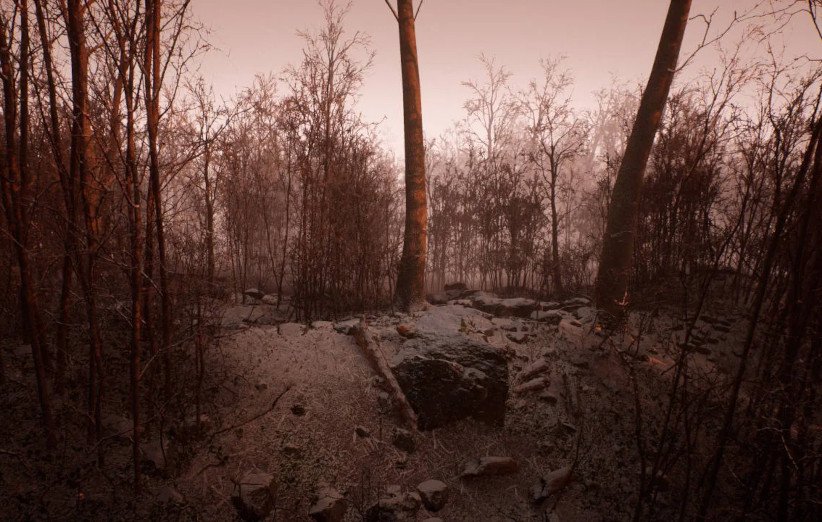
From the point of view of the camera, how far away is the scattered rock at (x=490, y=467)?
345 cm

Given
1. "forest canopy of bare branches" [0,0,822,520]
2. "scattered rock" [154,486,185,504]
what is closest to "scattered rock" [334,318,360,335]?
"forest canopy of bare branches" [0,0,822,520]

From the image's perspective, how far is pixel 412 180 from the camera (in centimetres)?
665

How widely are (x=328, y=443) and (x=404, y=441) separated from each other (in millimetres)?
738

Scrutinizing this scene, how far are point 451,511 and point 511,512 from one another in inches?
21.4

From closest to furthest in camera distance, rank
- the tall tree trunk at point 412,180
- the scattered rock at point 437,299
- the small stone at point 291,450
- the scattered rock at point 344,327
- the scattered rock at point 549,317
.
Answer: the small stone at point 291,450, the scattered rock at point 344,327, the scattered rock at point 549,317, the tall tree trunk at point 412,180, the scattered rock at point 437,299

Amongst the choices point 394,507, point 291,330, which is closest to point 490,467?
point 394,507

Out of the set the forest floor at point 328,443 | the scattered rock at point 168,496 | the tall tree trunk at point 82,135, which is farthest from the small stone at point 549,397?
the tall tree trunk at point 82,135

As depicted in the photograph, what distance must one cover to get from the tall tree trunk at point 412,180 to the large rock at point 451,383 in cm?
241

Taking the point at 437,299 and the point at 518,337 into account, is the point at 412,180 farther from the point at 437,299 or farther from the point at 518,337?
the point at 437,299

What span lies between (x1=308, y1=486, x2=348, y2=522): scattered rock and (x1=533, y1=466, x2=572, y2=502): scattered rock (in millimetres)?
1746

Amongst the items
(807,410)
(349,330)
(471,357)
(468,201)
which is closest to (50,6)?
(349,330)

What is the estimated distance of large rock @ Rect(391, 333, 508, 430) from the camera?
12.8 feet

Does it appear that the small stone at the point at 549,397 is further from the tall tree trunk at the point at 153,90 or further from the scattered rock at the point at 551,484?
the tall tree trunk at the point at 153,90

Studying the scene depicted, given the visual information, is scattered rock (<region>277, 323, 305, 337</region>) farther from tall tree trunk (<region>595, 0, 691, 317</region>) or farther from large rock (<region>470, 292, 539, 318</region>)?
tall tree trunk (<region>595, 0, 691, 317</region>)
